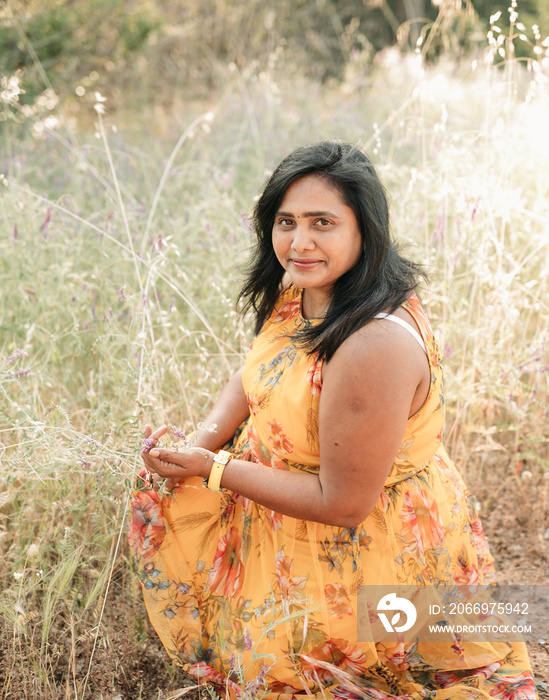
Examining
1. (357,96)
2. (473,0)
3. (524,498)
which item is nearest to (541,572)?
(524,498)

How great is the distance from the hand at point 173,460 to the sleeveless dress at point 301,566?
116 millimetres

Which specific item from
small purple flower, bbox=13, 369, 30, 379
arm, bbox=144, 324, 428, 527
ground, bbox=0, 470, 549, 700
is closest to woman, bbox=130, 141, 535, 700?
arm, bbox=144, 324, 428, 527

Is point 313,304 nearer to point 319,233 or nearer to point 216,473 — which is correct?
point 319,233

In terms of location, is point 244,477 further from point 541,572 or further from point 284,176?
point 541,572

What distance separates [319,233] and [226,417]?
2.10 ft

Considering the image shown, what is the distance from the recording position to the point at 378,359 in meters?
1.40

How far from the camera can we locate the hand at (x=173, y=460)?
1.59 m

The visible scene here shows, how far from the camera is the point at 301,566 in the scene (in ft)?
5.30

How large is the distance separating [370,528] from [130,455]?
1.99 ft

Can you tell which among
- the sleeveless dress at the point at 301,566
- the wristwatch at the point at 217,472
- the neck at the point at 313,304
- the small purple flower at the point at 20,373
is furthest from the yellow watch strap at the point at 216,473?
the small purple flower at the point at 20,373

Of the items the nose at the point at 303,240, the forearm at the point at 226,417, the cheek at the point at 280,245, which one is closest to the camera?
the nose at the point at 303,240

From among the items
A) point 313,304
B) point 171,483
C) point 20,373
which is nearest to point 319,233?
point 313,304

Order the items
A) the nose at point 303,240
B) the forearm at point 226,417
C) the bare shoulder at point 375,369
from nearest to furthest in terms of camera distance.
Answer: the bare shoulder at point 375,369 → the nose at point 303,240 → the forearm at point 226,417

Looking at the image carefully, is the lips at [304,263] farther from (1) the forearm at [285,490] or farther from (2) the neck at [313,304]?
(1) the forearm at [285,490]
